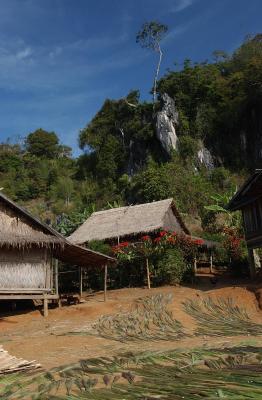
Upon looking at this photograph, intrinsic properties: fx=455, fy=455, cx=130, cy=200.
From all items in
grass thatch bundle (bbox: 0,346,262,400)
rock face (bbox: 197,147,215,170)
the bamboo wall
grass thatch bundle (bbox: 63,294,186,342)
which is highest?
rock face (bbox: 197,147,215,170)

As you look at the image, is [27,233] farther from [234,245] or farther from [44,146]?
[44,146]

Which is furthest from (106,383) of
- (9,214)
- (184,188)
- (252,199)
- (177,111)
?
(177,111)

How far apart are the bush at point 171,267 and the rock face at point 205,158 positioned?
19629mm

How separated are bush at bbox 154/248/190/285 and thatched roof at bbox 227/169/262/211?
3.08 metres

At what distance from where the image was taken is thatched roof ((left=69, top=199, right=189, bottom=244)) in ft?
69.9

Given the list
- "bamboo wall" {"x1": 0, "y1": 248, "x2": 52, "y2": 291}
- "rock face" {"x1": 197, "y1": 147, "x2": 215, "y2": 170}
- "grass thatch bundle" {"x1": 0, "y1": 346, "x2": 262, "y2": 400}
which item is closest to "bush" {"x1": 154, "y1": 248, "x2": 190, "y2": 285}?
"bamboo wall" {"x1": 0, "y1": 248, "x2": 52, "y2": 291}

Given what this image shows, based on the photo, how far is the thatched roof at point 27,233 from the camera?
14.4m

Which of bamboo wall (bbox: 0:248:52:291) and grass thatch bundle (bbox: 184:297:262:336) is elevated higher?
bamboo wall (bbox: 0:248:52:291)

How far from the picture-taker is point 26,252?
15.0 meters

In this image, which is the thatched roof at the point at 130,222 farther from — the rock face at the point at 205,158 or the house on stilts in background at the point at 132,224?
the rock face at the point at 205,158

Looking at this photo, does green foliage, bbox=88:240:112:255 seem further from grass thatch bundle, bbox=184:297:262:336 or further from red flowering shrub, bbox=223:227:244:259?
grass thatch bundle, bbox=184:297:262:336

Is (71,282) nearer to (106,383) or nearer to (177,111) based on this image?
(106,383)

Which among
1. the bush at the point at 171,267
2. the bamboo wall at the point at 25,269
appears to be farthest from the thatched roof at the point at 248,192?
the bamboo wall at the point at 25,269

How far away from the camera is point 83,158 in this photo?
155 feet
